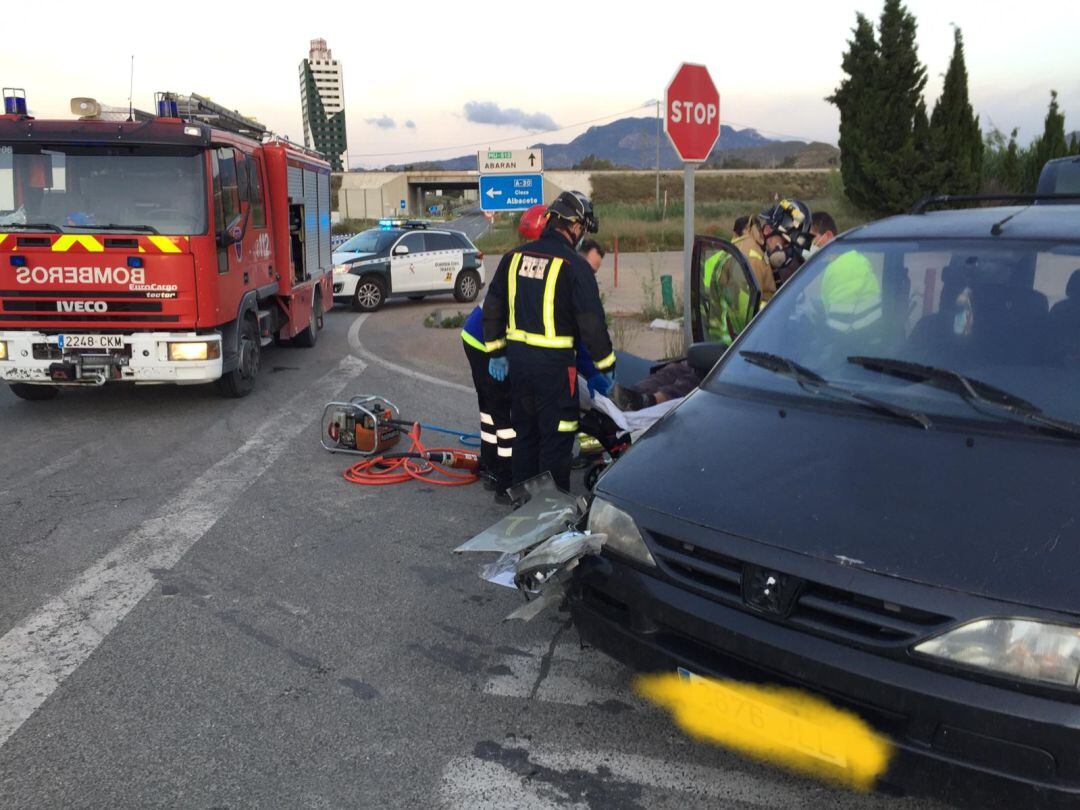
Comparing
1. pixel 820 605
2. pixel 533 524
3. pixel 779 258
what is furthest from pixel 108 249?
pixel 820 605

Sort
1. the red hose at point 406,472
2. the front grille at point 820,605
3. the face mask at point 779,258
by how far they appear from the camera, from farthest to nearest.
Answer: the face mask at point 779,258 → the red hose at point 406,472 → the front grille at point 820,605

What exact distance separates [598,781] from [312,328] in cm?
1051

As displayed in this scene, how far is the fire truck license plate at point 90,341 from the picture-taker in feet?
25.4

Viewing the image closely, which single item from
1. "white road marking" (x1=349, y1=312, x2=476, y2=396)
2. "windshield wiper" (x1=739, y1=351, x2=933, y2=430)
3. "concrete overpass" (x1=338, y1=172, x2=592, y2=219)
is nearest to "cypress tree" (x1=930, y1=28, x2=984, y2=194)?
"white road marking" (x1=349, y1=312, x2=476, y2=396)

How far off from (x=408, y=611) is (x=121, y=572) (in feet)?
5.14

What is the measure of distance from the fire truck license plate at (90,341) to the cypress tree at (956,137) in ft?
85.1

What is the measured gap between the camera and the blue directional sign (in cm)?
1850

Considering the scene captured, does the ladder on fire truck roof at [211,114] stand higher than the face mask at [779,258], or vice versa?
the ladder on fire truck roof at [211,114]

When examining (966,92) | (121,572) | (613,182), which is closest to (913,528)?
(121,572)

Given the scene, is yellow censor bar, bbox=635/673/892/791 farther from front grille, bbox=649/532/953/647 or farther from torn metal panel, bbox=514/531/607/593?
torn metal panel, bbox=514/531/607/593

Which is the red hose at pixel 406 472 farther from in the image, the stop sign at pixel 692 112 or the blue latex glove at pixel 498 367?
the stop sign at pixel 692 112

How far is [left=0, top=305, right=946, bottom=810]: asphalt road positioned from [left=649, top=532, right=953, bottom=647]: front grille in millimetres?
687

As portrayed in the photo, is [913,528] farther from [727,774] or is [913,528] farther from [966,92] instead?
[966,92]

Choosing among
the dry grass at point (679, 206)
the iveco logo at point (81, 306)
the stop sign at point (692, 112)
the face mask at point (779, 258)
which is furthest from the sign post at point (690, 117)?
the dry grass at point (679, 206)
